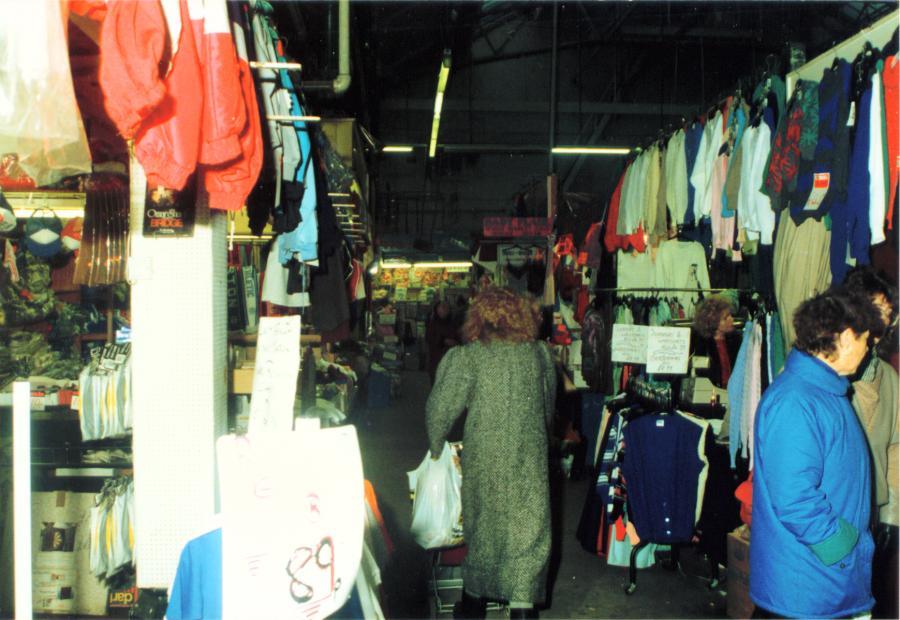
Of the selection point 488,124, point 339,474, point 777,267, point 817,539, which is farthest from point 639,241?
point 488,124

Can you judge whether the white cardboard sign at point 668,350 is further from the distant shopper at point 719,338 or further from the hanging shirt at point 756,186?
the hanging shirt at point 756,186

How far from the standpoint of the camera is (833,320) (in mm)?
2479

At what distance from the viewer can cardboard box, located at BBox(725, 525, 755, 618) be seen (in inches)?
148

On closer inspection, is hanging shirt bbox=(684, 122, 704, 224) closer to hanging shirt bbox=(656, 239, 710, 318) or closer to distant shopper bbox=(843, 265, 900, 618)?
hanging shirt bbox=(656, 239, 710, 318)

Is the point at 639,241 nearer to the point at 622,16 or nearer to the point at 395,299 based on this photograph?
the point at 622,16

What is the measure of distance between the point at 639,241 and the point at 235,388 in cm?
385

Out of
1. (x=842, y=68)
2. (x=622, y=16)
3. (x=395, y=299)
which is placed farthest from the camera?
(x=395, y=299)

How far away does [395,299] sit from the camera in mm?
20453

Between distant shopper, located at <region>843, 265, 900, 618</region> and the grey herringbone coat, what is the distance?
4.91 feet

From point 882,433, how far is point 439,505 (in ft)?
7.22

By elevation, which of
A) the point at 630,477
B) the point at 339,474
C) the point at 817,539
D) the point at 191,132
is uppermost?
the point at 191,132

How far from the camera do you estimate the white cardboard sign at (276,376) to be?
2188 mm

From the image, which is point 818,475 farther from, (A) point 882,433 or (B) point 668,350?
(B) point 668,350

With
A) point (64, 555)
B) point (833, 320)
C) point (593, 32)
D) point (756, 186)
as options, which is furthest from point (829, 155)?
point (593, 32)
